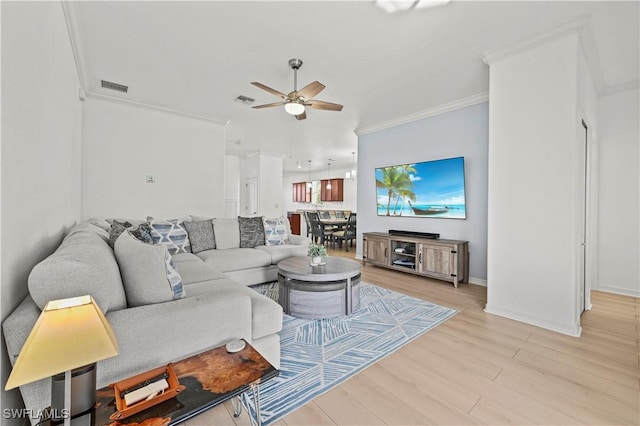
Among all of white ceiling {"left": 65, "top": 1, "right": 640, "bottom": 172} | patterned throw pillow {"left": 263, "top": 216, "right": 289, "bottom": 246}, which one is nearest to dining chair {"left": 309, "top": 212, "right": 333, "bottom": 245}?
patterned throw pillow {"left": 263, "top": 216, "right": 289, "bottom": 246}

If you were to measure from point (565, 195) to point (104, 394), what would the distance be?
353 cm

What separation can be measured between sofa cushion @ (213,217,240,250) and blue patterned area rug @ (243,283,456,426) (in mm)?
1091

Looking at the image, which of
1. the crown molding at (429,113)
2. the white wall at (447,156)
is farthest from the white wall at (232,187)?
the white wall at (447,156)

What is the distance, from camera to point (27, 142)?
1.30 m

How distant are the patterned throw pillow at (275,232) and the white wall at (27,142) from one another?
2.51m

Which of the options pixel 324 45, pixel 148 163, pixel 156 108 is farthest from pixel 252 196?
pixel 324 45

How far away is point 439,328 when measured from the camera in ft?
8.58

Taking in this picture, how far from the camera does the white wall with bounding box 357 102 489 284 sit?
4.08m

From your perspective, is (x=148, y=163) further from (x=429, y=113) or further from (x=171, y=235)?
(x=429, y=113)

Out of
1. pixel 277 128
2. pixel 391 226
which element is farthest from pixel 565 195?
pixel 277 128

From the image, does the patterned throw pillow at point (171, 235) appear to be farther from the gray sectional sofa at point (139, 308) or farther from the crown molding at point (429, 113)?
the crown molding at point (429, 113)

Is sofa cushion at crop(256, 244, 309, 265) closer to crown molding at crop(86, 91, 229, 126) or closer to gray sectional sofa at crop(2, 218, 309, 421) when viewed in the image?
gray sectional sofa at crop(2, 218, 309, 421)

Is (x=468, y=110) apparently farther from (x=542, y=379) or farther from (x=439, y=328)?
(x=542, y=379)

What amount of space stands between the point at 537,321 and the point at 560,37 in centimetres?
270
